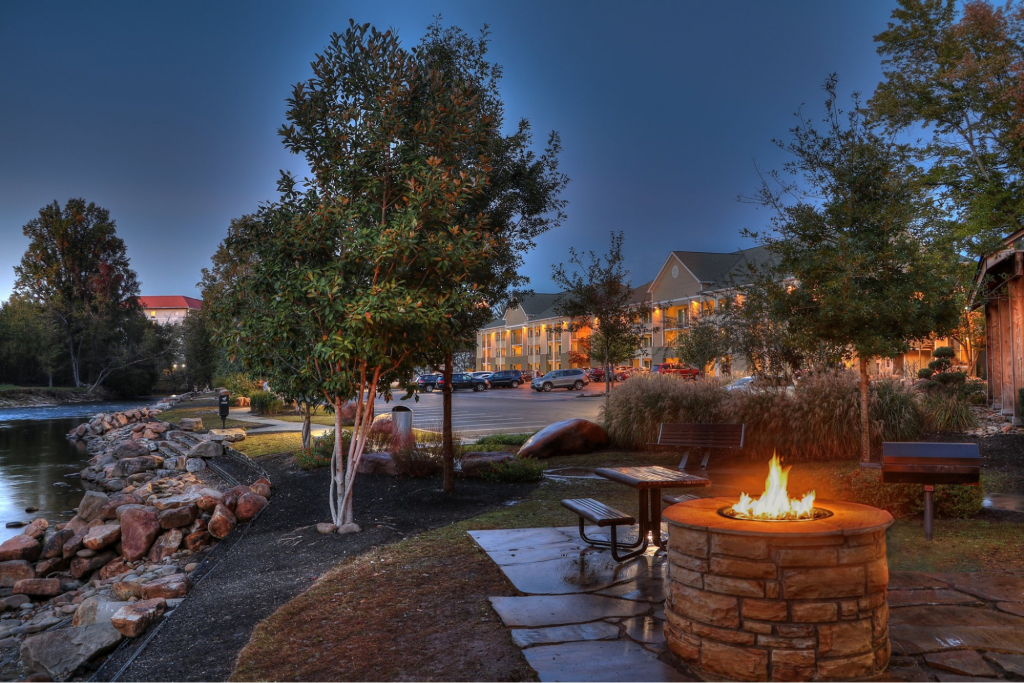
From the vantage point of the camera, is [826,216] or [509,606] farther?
[826,216]

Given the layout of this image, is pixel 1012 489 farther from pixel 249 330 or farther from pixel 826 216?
pixel 249 330

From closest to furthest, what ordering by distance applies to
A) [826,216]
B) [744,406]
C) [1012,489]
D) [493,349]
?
[1012,489] < [826,216] < [744,406] < [493,349]

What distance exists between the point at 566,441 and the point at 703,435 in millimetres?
3243

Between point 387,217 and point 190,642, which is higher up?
point 387,217

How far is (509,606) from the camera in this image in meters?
4.42

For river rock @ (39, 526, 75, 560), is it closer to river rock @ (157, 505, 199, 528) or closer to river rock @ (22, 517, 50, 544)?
river rock @ (22, 517, 50, 544)

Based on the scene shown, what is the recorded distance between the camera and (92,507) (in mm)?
10461

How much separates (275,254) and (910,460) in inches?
247

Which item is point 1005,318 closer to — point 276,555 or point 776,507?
point 776,507

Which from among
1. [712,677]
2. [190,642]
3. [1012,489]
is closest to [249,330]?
[190,642]

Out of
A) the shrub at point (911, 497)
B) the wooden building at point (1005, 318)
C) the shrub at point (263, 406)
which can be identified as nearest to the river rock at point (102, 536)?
the shrub at point (911, 497)

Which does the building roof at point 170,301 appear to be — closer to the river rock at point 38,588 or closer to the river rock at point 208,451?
the river rock at point 208,451

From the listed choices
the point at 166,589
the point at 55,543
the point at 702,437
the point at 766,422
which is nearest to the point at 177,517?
the point at 55,543

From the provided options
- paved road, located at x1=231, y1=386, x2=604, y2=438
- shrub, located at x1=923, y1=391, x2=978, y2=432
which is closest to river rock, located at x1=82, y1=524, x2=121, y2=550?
paved road, located at x1=231, y1=386, x2=604, y2=438
